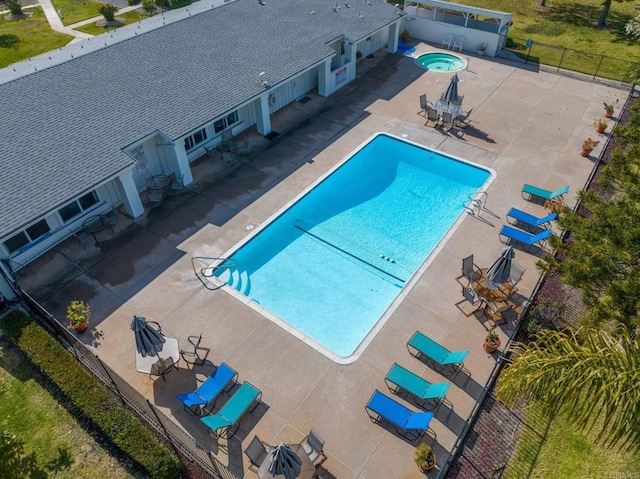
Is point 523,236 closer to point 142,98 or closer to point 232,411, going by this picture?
point 232,411

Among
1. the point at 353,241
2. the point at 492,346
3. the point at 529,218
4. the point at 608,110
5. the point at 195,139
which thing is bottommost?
the point at 353,241

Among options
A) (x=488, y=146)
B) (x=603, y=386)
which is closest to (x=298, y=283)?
(x=603, y=386)

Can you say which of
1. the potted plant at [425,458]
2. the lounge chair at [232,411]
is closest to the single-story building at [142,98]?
the lounge chair at [232,411]

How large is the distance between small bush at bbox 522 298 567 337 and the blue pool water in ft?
15.4

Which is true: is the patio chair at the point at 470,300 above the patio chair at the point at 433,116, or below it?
below

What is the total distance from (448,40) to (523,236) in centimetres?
2170

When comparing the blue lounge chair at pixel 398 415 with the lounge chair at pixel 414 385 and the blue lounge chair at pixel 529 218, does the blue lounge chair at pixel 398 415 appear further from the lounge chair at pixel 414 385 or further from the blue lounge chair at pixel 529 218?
the blue lounge chair at pixel 529 218

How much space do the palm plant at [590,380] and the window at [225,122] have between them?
19446mm

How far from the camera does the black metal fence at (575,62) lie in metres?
30.4

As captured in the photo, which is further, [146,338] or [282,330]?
[282,330]

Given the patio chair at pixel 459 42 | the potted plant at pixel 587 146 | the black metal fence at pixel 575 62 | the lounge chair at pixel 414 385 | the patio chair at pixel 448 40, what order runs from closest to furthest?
the lounge chair at pixel 414 385, the potted plant at pixel 587 146, the black metal fence at pixel 575 62, the patio chair at pixel 459 42, the patio chair at pixel 448 40

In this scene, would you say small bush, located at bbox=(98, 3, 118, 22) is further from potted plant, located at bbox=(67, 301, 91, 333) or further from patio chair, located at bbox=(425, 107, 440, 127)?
potted plant, located at bbox=(67, 301, 91, 333)

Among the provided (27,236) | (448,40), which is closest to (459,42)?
(448,40)

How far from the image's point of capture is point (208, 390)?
44.3 ft
